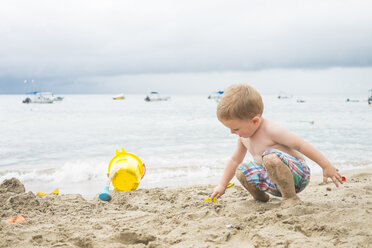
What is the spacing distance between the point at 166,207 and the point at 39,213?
3.50 feet

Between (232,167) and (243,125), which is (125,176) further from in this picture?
(243,125)

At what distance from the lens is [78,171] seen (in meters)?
5.59

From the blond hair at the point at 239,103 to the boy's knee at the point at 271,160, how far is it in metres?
0.34

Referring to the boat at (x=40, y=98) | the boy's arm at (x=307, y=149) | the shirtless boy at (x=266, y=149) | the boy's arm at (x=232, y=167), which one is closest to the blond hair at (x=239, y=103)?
the shirtless boy at (x=266, y=149)

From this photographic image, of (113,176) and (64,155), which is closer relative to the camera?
(113,176)

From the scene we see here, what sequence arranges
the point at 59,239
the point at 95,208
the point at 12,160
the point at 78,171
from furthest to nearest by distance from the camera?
the point at 12,160, the point at 78,171, the point at 95,208, the point at 59,239

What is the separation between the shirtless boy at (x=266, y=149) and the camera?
2289mm

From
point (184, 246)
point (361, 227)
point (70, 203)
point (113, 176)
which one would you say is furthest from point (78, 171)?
point (361, 227)

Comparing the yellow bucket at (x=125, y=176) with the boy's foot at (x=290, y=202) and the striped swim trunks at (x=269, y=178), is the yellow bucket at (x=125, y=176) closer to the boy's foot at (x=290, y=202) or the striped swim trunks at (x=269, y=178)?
the striped swim trunks at (x=269, y=178)

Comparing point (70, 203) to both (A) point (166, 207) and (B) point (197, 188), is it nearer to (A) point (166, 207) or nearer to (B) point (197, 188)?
(A) point (166, 207)

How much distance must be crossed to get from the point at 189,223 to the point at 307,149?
99cm

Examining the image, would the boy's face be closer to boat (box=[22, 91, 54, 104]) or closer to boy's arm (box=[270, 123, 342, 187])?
boy's arm (box=[270, 123, 342, 187])

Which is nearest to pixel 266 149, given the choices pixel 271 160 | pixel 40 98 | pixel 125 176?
pixel 271 160

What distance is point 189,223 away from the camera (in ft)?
7.06
